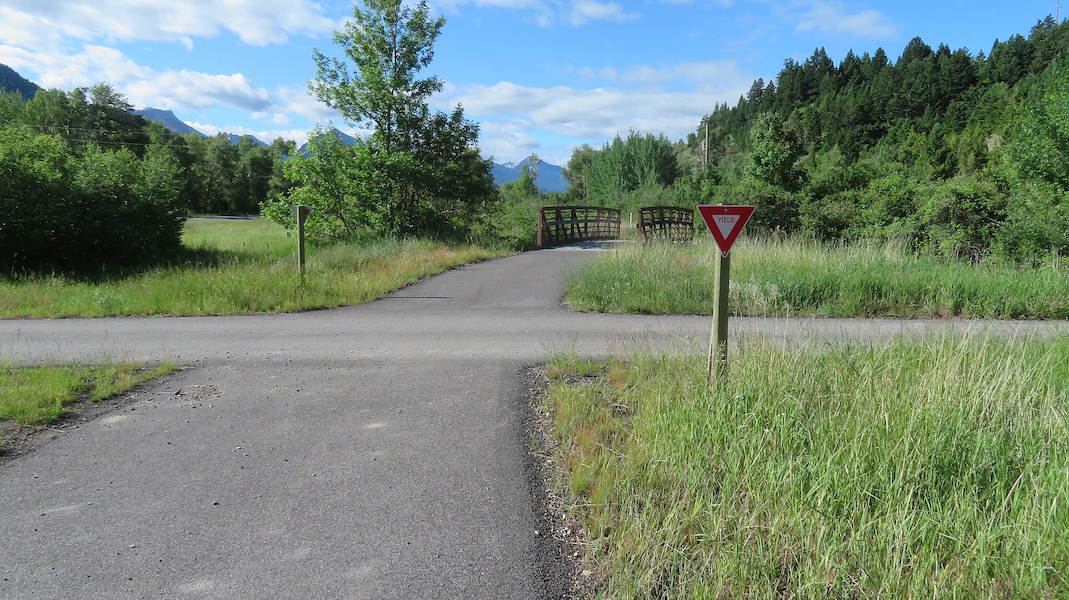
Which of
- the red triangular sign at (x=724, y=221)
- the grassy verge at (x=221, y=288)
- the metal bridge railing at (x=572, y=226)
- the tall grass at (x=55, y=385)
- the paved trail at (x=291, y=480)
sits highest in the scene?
the metal bridge railing at (x=572, y=226)

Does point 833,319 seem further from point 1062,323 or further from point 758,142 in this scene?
point 758,142

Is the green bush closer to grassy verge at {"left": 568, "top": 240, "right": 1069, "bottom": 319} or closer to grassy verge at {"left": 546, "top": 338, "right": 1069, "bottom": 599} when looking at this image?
grassy verge at {"left": 568, "top": 240, "right": 1069, "bottom": 319}

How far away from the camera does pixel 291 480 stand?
376 cm

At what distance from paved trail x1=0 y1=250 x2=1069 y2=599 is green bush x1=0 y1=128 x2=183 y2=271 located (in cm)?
912

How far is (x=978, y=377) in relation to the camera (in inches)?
169

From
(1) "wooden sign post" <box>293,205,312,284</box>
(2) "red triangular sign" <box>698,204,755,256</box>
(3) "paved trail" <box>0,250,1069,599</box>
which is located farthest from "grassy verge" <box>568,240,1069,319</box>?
(1) "wooden sign post" <box>293,205,312,284</box>

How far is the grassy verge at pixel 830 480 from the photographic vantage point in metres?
2.56

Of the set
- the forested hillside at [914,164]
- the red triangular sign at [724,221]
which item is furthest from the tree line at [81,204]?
the forested hillside at [914,164]

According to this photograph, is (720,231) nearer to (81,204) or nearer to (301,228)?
(301,228)

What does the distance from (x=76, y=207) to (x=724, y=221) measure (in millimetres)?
17069

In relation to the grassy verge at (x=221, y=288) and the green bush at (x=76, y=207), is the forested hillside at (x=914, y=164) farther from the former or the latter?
the green bush at (x=76, y=207)

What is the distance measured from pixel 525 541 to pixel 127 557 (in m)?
1.99

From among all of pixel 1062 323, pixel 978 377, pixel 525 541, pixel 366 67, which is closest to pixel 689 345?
pixel 978 377

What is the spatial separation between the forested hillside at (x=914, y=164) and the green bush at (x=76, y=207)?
2140 cm
